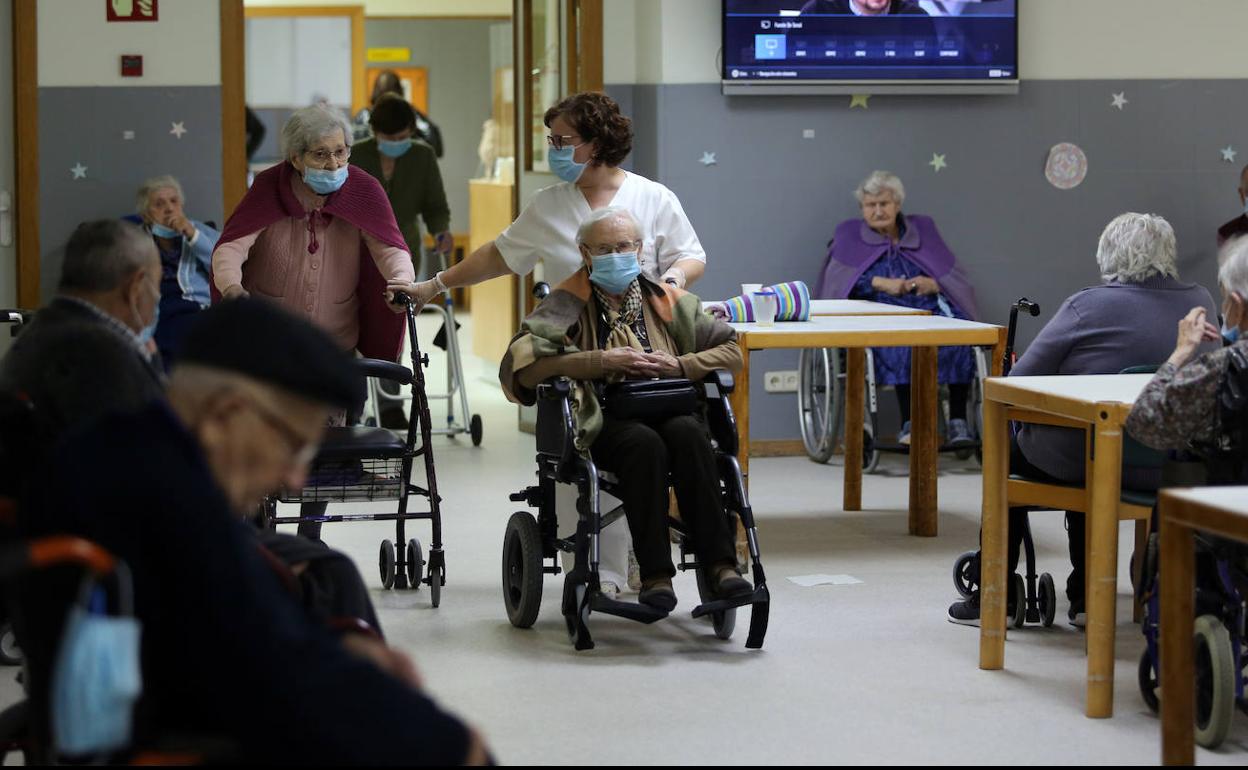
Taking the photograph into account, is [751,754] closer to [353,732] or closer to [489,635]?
[489,635]

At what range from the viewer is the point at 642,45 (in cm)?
689

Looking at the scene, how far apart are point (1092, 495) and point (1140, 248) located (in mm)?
997

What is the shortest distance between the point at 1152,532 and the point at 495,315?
230 inches

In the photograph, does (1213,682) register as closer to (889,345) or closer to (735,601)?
(735,601)

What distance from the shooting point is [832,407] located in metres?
6.50

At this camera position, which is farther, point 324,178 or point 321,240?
point 321,240

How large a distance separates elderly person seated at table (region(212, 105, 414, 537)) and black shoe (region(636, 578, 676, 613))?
1.09 m

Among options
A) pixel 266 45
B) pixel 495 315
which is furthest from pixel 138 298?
pixel 266 45

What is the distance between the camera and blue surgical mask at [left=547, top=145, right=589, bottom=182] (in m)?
4.38

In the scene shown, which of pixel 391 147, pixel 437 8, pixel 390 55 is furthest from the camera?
pixel 390 55

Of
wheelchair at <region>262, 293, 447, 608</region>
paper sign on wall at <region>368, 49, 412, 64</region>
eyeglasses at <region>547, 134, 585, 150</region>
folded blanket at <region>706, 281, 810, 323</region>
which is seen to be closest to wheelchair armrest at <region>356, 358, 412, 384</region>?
wheelchair at <region>262, 293, 447, 608</region>

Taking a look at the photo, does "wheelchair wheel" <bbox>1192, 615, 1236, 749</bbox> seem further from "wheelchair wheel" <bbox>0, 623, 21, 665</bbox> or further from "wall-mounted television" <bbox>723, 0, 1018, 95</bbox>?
"wall-mounted television" <bbox>723, 0, 1018, 95</bbox>

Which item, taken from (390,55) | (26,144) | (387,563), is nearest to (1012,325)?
(387,563)

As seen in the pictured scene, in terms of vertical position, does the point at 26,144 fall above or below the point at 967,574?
above
